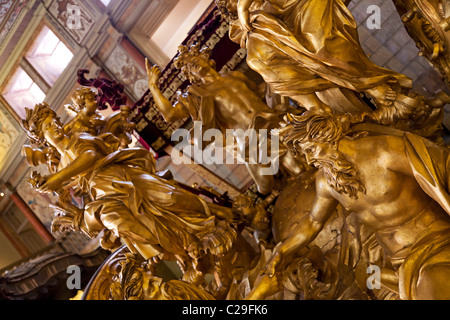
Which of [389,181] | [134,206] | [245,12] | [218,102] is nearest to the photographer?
[389,181]

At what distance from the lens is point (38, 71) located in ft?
29.2

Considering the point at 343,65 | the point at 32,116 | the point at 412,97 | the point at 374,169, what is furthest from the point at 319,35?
the point at 32,116

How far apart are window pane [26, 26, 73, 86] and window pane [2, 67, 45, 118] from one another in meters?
0.32

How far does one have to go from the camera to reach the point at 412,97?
356cm

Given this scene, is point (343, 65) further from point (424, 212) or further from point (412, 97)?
point (424, 212)

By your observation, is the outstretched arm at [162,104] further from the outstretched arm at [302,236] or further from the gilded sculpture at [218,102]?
the outstretched arm at [302,236]

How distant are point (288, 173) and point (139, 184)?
112 cm

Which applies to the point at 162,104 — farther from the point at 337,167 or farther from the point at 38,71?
the point at 38,71

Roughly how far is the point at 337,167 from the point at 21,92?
7.36m
